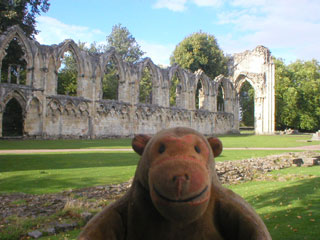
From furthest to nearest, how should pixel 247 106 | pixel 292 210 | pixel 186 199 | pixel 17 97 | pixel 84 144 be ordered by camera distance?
pixel 247 106 → pixel 17 97 → pixel 84 144 → pixel 292 210 → pixel 186 199

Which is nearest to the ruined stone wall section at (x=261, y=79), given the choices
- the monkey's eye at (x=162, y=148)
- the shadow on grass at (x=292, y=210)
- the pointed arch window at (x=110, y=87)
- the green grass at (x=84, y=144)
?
the pointed arch window at (x=110, y=87)

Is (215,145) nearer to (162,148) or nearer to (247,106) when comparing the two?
(162,148)

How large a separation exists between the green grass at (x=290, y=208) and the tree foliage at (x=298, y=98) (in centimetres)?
4574

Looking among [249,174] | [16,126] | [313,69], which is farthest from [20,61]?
[313,69]

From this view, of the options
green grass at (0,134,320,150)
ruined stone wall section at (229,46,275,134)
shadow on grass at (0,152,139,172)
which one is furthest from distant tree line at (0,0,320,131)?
shadow on grass at (0,152,139,172)

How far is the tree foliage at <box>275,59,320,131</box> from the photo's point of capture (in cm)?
4969

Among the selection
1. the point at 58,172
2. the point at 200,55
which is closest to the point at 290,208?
the point at 58,172

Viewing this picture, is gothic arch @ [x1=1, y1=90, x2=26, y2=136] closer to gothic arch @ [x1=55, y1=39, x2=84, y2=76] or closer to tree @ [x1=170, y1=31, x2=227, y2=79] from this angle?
gothic arch @ [x1=55, y1=39, x2=84, y2=76]

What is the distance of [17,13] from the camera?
25859 millimetres

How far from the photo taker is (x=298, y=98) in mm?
51250

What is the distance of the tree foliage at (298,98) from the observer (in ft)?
163

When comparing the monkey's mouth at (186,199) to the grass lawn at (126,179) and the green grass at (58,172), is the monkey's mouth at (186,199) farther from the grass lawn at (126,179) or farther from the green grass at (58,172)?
the green grass at (58,172)

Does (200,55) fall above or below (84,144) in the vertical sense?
above

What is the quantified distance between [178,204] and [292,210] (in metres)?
4.24
